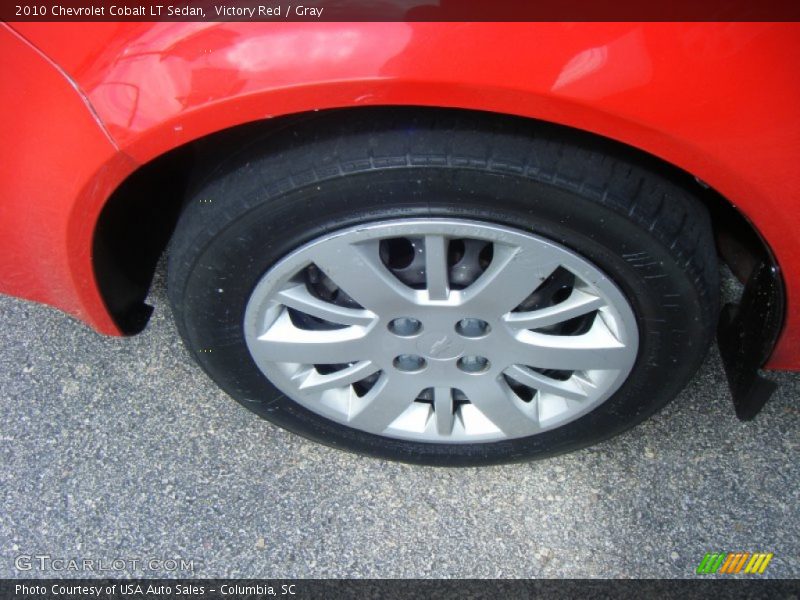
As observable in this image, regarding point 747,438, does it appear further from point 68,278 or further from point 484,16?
point 68,278

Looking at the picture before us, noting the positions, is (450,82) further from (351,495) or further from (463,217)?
(351,495)

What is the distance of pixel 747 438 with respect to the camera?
1.88 meters

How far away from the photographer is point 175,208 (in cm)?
179

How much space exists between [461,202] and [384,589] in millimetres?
909

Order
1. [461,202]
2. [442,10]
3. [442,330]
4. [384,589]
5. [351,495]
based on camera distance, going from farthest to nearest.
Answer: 1. [351,495]
2. [384,589]
3. [442,330]
4. [461,202]
5. [442,10]

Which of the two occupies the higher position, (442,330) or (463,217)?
(463,217)

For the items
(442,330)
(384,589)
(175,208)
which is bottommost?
(384,589)

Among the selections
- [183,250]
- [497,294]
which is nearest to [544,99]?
[497,294]

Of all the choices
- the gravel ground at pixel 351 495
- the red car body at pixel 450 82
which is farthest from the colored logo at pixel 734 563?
the red car body at pixel 450 82

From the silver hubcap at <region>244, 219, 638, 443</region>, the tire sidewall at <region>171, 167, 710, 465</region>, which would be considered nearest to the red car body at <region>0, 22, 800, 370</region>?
the tire sidewall at <region>171, 167, 710, 465</region>

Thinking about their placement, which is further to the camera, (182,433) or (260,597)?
(182,433)

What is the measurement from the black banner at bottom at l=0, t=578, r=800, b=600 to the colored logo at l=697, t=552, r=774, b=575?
2 centimetres

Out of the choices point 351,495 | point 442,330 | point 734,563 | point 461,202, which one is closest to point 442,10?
point 461,202

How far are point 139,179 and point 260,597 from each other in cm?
93
